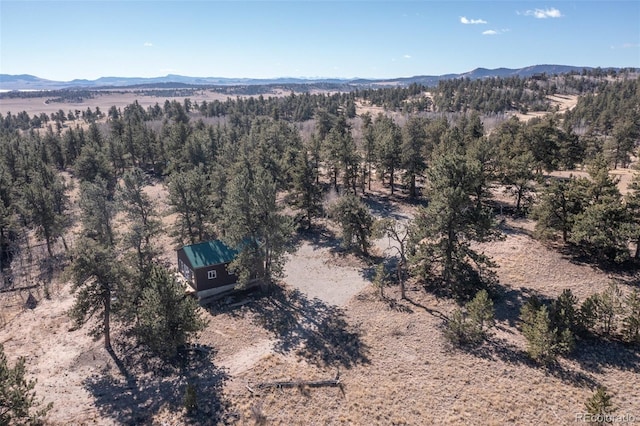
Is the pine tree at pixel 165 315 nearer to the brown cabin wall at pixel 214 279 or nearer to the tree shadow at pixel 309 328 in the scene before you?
the tree shadow at pixel 309 328

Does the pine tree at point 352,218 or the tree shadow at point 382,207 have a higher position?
the pine tree at point 352,218

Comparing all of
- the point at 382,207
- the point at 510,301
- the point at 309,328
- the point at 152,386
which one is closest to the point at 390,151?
the point at 382,207

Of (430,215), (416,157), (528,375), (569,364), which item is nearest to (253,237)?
(430,215)

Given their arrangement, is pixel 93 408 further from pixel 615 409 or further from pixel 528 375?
pixel 615 409

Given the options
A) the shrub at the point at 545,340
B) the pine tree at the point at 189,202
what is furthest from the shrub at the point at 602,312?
the pine tree at the point at 189,202

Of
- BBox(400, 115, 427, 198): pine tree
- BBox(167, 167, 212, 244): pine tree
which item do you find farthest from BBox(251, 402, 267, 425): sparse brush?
BBox(400, 115, 427, 198): pine tree

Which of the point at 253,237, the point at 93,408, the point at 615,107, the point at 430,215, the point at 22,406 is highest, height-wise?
the point at 615,107
